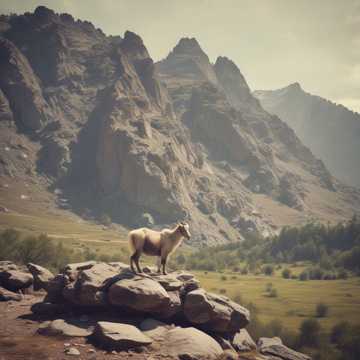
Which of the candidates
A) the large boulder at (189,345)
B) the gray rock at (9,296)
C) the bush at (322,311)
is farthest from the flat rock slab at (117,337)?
the bush at (322,311)

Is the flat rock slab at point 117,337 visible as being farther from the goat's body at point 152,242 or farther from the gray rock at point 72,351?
the goat's body at point 152,242

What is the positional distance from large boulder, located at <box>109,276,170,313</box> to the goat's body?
111 inches

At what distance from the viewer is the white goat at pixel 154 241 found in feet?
88.8

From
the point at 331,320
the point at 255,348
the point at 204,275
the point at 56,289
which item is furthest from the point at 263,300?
the point at 56,289

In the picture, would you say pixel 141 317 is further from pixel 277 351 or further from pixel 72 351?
pixel 277 351

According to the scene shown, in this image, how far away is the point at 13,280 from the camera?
31672mm

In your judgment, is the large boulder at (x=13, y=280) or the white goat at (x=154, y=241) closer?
the white goat at (x=154, y=241)

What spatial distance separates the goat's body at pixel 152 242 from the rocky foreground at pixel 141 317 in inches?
66.2

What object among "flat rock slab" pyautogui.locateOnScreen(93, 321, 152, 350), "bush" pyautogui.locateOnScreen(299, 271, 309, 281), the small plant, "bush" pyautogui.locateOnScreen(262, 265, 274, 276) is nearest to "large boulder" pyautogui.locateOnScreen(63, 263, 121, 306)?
"flat rock slab" pyautogui.locateOnScreen(93, 321, 152, 350)

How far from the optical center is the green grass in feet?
354

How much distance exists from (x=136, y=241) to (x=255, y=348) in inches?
520

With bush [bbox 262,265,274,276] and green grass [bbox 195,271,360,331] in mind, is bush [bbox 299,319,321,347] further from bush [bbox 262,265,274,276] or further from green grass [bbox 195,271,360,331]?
bush [bbox 262,265,274,276]

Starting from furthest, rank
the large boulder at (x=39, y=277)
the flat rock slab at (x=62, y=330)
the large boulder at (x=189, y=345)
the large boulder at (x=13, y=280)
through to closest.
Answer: the large boulder at (x=39, y=277)
the large boulder at (x=13, y=280)
the flat rock slab at (x=62, y=330)
the large boulder at (x=189, y=345)

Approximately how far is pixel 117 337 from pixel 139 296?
10.9 ft
